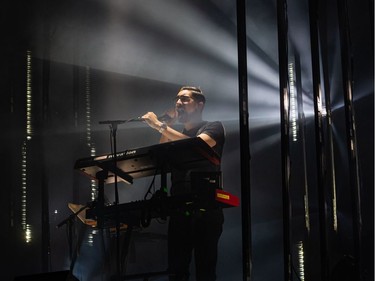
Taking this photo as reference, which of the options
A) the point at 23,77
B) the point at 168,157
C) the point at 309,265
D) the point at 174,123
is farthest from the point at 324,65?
the point at 23,77

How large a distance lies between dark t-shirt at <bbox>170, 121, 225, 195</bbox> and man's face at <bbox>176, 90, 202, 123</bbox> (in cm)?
14

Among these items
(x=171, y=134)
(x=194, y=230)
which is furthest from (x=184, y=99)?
(x=194, y=230)

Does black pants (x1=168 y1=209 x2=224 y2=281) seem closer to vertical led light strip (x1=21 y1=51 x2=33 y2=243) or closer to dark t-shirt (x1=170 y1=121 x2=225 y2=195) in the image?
dark t-shirt (x1=170 y1=121 x2=225 y2=195)

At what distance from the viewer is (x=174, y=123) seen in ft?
9.76

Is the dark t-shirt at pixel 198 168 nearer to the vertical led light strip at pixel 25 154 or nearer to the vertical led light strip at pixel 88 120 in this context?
the vertical led light strip at pixel 88 120

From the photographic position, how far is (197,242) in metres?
2.56

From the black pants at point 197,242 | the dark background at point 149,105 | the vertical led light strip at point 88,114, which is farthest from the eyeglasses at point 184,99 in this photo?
the black pants at point 197,242

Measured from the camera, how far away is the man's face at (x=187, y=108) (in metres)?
3.02

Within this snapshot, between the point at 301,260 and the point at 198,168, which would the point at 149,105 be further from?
the point at 301,260

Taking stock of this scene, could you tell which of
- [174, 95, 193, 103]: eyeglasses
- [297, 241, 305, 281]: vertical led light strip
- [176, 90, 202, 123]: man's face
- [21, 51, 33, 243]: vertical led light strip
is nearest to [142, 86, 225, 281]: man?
[176, 90, 202, 123]: man's face

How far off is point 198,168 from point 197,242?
0.39 m

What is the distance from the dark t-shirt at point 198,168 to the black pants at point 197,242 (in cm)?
14

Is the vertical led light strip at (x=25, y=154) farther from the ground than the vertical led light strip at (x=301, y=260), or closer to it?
farther from the ground

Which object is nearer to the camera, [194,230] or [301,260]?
[194,230]
